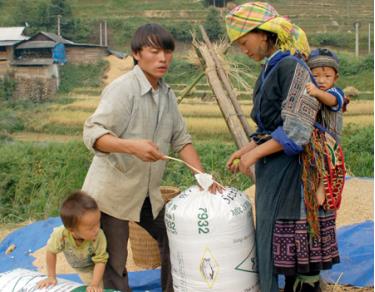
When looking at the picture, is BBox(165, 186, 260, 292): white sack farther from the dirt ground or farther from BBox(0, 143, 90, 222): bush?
BBox(0, 143, 90, 222): bush

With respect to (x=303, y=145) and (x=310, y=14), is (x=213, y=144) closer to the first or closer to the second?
(x=310, y=14)

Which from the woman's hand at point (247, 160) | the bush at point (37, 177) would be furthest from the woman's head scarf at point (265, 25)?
the bush at point (37, 177)

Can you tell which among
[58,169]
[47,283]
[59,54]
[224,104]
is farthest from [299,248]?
[59,54]

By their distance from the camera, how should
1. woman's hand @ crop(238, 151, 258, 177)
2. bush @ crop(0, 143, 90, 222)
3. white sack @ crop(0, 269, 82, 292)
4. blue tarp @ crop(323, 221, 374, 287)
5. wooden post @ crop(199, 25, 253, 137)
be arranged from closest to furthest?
woman's hand @ crop(238, 151, 258, 177) → white sack @ crop(0, 269, 82, 292) → blue tarp @ crop(323, 221, 374, 287) → wooden post @ crop(199, 25, 253, 137) → bush @ crop(0, 143, 90, 222)

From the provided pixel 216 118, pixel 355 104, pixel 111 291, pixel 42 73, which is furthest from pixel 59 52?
pixel 111 291

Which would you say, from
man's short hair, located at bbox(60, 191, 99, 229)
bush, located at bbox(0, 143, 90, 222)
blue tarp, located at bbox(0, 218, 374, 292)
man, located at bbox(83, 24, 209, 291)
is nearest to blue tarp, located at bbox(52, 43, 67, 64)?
bush, located at bbox(0, 143, 90, 222)

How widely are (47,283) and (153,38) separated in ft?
4.17

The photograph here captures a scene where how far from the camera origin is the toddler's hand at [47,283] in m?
2.83

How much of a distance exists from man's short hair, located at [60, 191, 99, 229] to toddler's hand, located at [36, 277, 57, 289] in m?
0.32

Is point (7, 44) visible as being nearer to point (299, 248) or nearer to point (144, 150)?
point (144, 150)

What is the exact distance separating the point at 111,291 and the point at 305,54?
138 cm

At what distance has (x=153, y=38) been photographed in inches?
106

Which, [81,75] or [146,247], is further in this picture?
[81,75]

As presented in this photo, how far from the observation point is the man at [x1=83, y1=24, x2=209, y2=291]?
2691 millimetres
